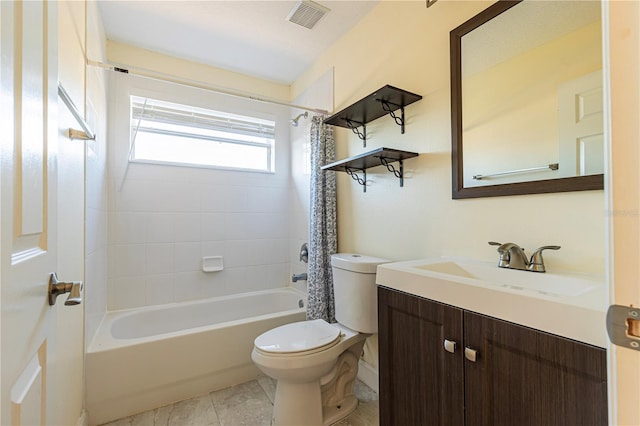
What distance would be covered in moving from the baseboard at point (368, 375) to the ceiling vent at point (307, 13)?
2318 millimetres

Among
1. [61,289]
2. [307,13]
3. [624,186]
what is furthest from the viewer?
[307,13]

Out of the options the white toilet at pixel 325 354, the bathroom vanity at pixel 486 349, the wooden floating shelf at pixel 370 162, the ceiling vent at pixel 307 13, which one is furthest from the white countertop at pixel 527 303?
the ceiling vent at pixel 307 13

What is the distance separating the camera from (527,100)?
1.16m

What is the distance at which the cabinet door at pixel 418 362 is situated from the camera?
929 mm

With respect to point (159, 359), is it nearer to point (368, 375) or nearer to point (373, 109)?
point (368, 375)

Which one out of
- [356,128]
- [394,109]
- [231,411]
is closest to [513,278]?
[394,109]

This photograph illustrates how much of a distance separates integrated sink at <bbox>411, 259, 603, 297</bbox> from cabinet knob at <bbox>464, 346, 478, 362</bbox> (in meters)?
0.20

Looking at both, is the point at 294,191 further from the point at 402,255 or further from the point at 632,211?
the point at 632,211

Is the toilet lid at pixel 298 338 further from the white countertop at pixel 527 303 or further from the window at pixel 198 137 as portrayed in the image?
the window at pixel 198 137

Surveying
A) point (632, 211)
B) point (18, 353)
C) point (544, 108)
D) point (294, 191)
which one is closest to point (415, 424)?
point (632, 211)

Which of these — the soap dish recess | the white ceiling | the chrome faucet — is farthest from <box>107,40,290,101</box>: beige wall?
the chrome faucet

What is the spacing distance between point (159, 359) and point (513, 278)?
186 centimetres

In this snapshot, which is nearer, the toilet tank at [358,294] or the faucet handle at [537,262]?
the faucet handle at [537,262]

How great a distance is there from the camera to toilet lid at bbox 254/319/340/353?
1393 millimetres
